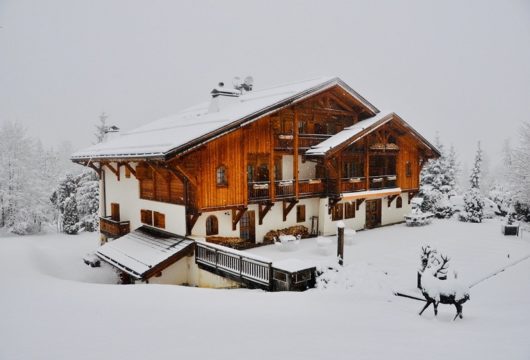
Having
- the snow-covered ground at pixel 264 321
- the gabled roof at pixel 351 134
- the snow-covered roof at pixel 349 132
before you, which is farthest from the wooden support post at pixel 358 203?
the snow-covered ground at pixel 264 321

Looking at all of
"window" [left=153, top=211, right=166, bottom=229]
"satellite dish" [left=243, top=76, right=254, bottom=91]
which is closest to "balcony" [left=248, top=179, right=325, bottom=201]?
"window" [left=153, top=211, right=166, bottom=229]

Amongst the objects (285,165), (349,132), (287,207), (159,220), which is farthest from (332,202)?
(159,220)

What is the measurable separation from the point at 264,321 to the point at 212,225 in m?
10.2

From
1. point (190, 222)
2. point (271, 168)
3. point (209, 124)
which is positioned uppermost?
point (209, 124)

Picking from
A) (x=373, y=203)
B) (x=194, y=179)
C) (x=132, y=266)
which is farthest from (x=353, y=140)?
(x=132, y=266)

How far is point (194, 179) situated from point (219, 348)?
10649mm

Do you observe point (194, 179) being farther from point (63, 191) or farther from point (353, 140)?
point (63, 191)

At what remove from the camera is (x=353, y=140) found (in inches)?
839

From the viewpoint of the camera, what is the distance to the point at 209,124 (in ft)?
61.2

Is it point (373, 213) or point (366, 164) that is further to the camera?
point (373, 213)

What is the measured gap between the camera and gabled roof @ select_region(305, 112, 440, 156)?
2044 centimetres

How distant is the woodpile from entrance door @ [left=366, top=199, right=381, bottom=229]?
5.71 meters

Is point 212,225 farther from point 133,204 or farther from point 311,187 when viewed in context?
point 133,204

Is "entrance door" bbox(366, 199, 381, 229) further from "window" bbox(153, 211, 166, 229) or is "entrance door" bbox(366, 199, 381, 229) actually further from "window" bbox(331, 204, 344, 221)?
"window" bbox(153, 211, 166, 229)
